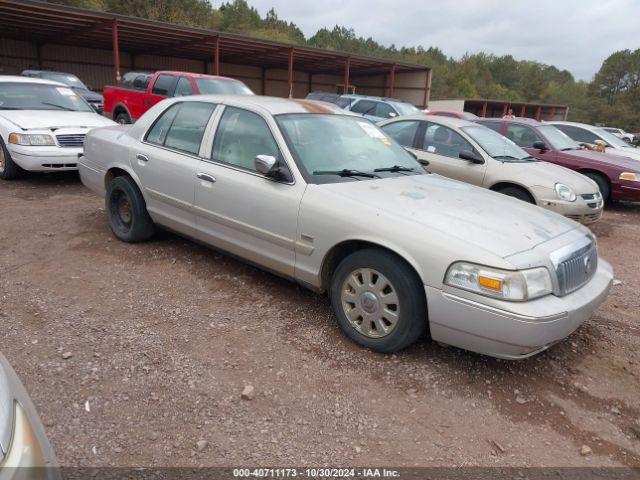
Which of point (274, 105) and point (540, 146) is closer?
point (274, 105)

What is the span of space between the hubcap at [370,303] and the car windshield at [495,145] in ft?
14.4

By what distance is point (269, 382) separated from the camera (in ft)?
9.47

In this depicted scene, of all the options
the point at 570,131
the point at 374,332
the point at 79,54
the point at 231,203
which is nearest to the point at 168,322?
the point at 231,203

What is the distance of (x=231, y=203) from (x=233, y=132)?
65 cm

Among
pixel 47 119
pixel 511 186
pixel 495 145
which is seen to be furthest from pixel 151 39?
pixel 511 186

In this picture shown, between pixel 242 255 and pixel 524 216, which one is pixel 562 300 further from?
pixel 242 255

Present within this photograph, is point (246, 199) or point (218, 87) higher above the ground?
point (218, 87)

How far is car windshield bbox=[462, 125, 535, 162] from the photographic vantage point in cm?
683

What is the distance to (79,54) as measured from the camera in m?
25.4

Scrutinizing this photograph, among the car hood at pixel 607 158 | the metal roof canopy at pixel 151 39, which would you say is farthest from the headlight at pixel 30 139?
the metal roof canopy at pixel 151 39

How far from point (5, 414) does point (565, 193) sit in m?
6.57

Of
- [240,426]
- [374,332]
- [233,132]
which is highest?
[233,132]

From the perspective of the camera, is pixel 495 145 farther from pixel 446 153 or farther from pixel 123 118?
pixel 123 118

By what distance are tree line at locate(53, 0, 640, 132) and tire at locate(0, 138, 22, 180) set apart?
38948mm
